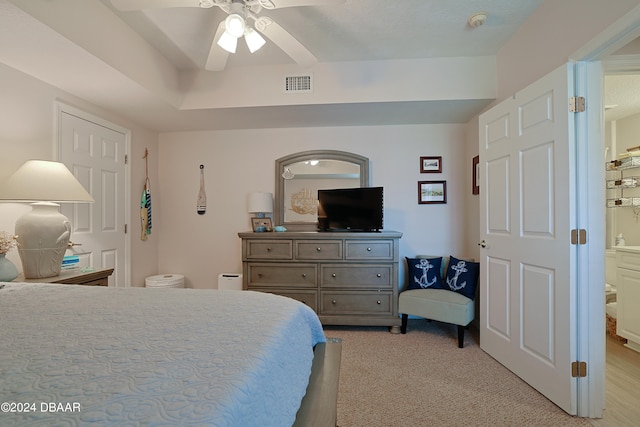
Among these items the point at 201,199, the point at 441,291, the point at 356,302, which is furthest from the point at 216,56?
the point at 441,291

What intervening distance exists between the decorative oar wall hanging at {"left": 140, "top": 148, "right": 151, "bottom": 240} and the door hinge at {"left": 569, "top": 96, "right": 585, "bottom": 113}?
3.96 meters

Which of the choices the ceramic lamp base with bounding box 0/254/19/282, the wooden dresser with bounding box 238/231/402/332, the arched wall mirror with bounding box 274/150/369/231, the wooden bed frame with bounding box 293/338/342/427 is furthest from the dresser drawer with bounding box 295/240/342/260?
the ceramic lamp base with bounding box 0/254/19/282

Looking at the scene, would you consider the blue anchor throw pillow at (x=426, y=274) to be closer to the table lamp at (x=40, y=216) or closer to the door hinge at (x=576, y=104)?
the door hinge at (x=576, y=104)

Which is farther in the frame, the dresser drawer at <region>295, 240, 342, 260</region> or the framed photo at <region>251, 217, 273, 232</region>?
the framed photo at <region>251, 217, 273, 232</region>

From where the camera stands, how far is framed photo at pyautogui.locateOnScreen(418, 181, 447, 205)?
330 cm

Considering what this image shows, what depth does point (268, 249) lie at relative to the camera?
2986mm

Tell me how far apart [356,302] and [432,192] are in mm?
1567

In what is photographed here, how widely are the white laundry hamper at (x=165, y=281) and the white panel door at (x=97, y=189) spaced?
0.82ft

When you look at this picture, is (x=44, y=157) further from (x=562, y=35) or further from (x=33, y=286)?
(x=562, y=35)

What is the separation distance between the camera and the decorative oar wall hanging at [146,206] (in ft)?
10.9

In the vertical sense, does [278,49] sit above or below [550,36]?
above

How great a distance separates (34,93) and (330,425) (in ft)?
9.92

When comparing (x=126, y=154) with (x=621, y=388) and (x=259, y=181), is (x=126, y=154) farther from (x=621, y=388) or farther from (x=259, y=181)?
(x=621, y=388)

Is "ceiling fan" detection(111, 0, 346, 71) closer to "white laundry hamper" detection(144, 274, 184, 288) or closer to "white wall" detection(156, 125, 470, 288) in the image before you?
"white wall" detection(156, 125, 470, 288)
